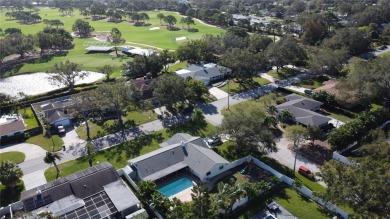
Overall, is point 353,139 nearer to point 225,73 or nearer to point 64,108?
point 225,73

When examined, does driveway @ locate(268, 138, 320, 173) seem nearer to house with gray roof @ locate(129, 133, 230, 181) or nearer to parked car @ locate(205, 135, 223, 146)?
parked car @ locate(205, 135, 223, 146)

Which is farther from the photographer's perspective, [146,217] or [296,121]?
[296,121]

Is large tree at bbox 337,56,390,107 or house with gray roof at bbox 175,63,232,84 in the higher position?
large tree at bbox 337,56,390,107

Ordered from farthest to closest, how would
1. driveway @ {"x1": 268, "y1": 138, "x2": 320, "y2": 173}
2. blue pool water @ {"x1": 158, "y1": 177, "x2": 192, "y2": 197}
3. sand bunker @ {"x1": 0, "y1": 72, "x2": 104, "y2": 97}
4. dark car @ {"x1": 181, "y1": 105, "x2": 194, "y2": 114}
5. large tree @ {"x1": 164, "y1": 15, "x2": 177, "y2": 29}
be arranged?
large tree @ {"x1": 164, "y1": 15, "x2": 177, "y2": 29} < sand bunker @ {"x1": 0, "y1": 72, "x2": 104, "y2": 97} < dark car @ {"x1": 181, "y1": 105, "x2": 194, "y2": 114} < driveway @ {"x1": 268, "y1": 138, "x2": 320, "y2": 173} < blue pool water @ {"x1": 158, "y1": 177, "x2": 192, "y2": 197}

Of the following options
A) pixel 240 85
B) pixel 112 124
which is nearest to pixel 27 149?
pixel 112 124

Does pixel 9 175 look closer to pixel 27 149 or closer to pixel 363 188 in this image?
pixel 27 149

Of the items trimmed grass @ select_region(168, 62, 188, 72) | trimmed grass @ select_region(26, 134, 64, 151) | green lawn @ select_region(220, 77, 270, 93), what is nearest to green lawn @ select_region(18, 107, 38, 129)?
trimmed grass @ select_region(26, 134, 64, 151)

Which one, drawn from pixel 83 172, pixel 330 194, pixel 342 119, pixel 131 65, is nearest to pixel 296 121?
pixel 342 119
